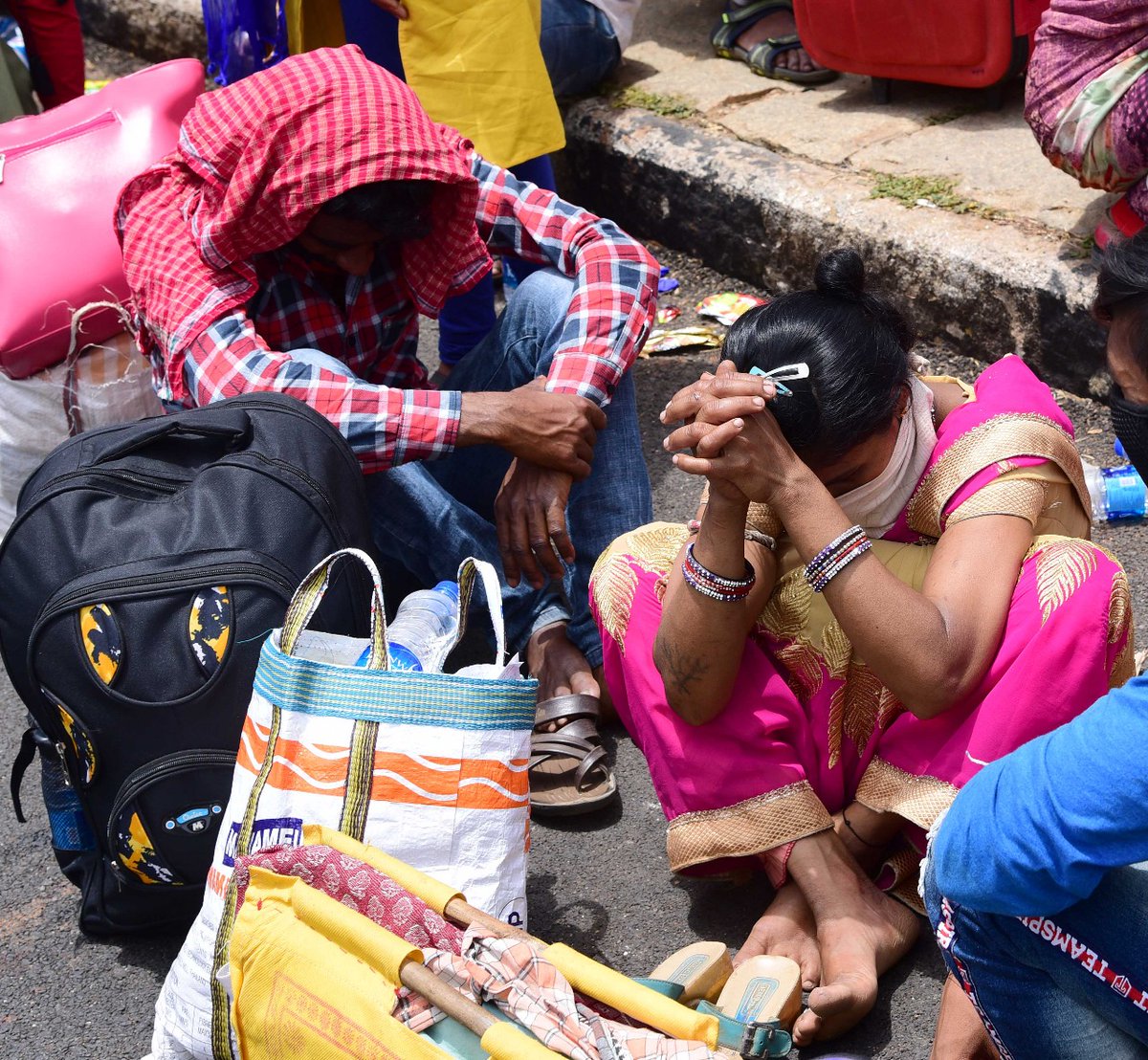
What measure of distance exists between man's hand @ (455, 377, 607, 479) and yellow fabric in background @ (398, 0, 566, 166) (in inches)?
54.7

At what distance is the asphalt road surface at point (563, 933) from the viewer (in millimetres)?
2111

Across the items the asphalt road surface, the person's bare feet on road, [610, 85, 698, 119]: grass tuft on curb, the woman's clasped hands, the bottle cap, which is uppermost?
the woman's clasped hands

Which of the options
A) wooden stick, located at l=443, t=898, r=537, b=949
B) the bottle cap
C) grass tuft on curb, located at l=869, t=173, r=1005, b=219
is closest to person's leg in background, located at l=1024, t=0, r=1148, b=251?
grass tuft on curb, located at l=869, t=173, r=1005, b=219

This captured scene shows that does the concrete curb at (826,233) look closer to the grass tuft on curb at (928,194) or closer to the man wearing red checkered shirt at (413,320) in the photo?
the grass tuft on curb at (928,194)

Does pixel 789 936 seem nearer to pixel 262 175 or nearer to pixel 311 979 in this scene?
pixel 311 979

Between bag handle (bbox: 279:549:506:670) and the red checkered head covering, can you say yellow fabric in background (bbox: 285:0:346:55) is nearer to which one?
the red checkered head covering

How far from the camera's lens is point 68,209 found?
3.22 meters

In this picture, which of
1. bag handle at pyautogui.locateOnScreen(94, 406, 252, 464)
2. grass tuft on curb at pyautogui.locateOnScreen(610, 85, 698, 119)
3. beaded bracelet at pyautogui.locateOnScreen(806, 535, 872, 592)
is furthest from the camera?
grass tuft on curb at pyautogui.locateOnScreen(610, 85, 698, 119)

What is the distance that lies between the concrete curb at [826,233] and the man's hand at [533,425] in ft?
4.56

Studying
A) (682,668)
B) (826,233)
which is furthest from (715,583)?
(826,233)

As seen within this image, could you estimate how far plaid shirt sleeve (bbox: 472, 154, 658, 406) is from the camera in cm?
270

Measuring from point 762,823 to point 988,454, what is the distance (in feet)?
2.13

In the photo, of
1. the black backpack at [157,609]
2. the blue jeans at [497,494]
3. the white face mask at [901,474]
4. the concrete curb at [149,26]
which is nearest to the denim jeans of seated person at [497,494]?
the blue jeans at [497,494]

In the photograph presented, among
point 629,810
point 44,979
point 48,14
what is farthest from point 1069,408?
point 48,14
